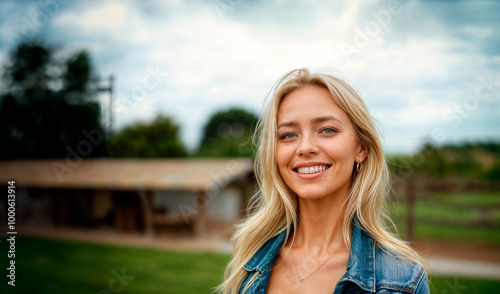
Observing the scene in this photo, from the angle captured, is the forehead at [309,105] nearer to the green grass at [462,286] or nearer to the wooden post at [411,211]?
the green grass at [462,286]

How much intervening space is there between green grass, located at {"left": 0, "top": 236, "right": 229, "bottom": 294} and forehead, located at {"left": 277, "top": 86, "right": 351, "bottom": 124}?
611 centimetres

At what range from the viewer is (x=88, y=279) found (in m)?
8.13

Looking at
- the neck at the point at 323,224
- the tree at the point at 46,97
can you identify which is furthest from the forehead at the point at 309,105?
the tree at the point at 46,97

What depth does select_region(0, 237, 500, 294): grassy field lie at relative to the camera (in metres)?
7.25

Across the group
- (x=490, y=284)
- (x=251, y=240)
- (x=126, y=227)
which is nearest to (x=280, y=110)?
(x=251, y=240)

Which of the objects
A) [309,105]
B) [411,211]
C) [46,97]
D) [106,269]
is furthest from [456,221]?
[46,97]

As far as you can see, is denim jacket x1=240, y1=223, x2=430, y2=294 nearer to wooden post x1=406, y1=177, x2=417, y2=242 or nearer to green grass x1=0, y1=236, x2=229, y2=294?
green grass x1=0, y1=236, x2=229, y2=294

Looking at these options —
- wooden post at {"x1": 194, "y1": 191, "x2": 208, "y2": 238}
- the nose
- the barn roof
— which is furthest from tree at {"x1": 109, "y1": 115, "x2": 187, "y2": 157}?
the nose

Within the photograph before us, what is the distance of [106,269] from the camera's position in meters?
9.12

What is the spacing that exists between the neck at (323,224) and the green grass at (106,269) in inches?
229

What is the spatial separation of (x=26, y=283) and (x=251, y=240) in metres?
7.59

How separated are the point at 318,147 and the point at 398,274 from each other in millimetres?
605

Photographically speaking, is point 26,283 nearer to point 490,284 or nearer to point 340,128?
point 340,128

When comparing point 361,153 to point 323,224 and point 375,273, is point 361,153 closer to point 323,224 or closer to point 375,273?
point 323,224
